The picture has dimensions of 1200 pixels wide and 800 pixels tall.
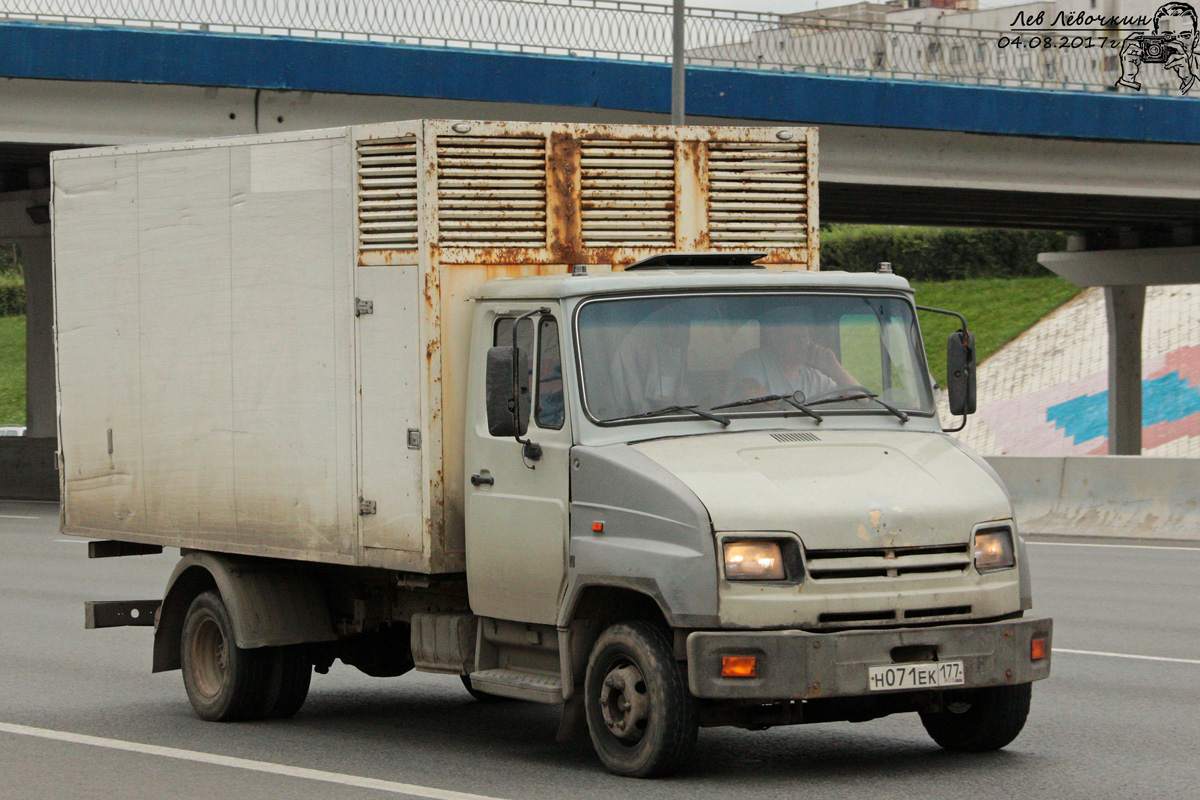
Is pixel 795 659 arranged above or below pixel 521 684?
above

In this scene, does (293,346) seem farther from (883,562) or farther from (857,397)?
(883,562)

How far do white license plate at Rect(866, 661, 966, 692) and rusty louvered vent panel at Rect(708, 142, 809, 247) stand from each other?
277 centimetres

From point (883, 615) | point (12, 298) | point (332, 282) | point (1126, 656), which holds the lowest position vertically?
point (1126, 656)

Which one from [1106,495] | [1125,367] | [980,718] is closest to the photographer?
[980,718]

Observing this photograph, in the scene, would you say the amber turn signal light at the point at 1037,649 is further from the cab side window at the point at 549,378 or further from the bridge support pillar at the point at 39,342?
the bridge support pillar at the point at 39,342

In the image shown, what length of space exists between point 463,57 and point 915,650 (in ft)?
71.6

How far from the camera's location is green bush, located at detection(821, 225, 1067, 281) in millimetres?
71500

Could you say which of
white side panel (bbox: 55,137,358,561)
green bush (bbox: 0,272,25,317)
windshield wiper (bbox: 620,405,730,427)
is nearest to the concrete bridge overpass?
white side panel (bbox: 55,137,358,561)

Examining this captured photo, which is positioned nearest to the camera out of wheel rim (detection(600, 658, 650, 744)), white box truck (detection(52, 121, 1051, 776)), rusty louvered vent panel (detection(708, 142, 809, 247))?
white box truck (detection(52, 121, 1051, 776))

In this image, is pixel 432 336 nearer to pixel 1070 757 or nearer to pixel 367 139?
pixel 367 139

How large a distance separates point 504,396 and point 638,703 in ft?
4.68

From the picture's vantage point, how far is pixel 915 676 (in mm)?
7613

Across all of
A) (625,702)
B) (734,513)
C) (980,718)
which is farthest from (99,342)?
(980,718)

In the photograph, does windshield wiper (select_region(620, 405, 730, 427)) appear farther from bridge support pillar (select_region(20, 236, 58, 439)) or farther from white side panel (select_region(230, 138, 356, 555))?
bridge support pillar (select_region(20, 236, 58, 439))
